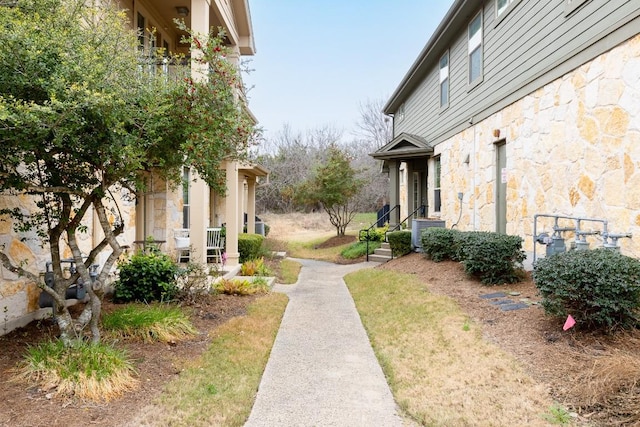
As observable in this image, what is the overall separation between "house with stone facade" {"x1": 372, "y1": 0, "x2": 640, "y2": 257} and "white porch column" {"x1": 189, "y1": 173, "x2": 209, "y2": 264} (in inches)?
228

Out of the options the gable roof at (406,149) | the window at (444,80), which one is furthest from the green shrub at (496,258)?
the gable roof at (406,149)

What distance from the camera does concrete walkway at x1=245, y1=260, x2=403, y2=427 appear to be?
11.4 ft

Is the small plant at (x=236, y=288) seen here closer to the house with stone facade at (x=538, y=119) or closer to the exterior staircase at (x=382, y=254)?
the house with stone facade at (x=538, y=119)

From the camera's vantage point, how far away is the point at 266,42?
3509cm

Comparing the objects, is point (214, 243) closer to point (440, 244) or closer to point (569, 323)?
point (440, 244)

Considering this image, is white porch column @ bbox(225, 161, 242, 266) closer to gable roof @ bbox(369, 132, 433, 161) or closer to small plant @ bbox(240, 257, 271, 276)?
small plant @ bbox(240, 257, 271, 276)

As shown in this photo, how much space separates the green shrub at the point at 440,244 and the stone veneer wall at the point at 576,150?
83 cm

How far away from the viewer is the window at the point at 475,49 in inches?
400

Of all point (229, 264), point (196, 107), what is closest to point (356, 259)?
point (229, 264)

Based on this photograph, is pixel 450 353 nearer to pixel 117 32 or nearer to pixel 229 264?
pixel 117 32

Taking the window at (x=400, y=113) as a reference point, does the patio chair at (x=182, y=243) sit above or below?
below

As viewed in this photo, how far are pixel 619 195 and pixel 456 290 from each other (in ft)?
9.07

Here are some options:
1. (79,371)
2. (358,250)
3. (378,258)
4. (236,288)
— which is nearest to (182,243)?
(236,288)

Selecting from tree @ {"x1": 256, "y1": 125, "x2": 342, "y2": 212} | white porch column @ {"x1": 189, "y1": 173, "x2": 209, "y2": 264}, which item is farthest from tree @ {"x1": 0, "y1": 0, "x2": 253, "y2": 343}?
tree @ {"x1": 256, "y1": 125, "x2": 342, "y2": 212}
